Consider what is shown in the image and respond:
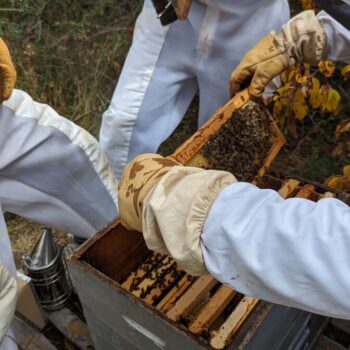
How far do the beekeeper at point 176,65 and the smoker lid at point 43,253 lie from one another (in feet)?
2.33

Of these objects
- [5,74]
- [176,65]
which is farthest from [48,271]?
[176,65]

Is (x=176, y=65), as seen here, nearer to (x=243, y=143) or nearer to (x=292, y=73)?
(x=292, y=73)

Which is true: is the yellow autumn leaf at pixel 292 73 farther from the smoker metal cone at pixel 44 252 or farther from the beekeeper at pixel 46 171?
the smoker metal cone at pixel 44 252

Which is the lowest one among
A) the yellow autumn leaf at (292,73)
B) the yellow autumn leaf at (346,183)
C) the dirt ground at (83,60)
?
the dirt ground at (83,60)

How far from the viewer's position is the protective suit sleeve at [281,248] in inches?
37.7

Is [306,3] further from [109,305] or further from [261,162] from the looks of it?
[109,305]

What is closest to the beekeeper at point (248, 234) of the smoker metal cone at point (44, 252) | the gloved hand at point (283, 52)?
the gloved hand at point (283, 52)

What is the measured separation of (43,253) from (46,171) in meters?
0.46

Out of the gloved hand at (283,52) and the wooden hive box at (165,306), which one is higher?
the gloved hand at (283,52)

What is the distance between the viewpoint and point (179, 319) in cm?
145

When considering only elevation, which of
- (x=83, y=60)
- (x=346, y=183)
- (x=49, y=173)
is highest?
(x=346, y=183)

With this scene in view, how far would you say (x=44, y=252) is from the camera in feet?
7.16

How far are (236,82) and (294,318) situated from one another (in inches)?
41.3

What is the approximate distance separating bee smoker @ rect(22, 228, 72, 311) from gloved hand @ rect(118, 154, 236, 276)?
1.12m
